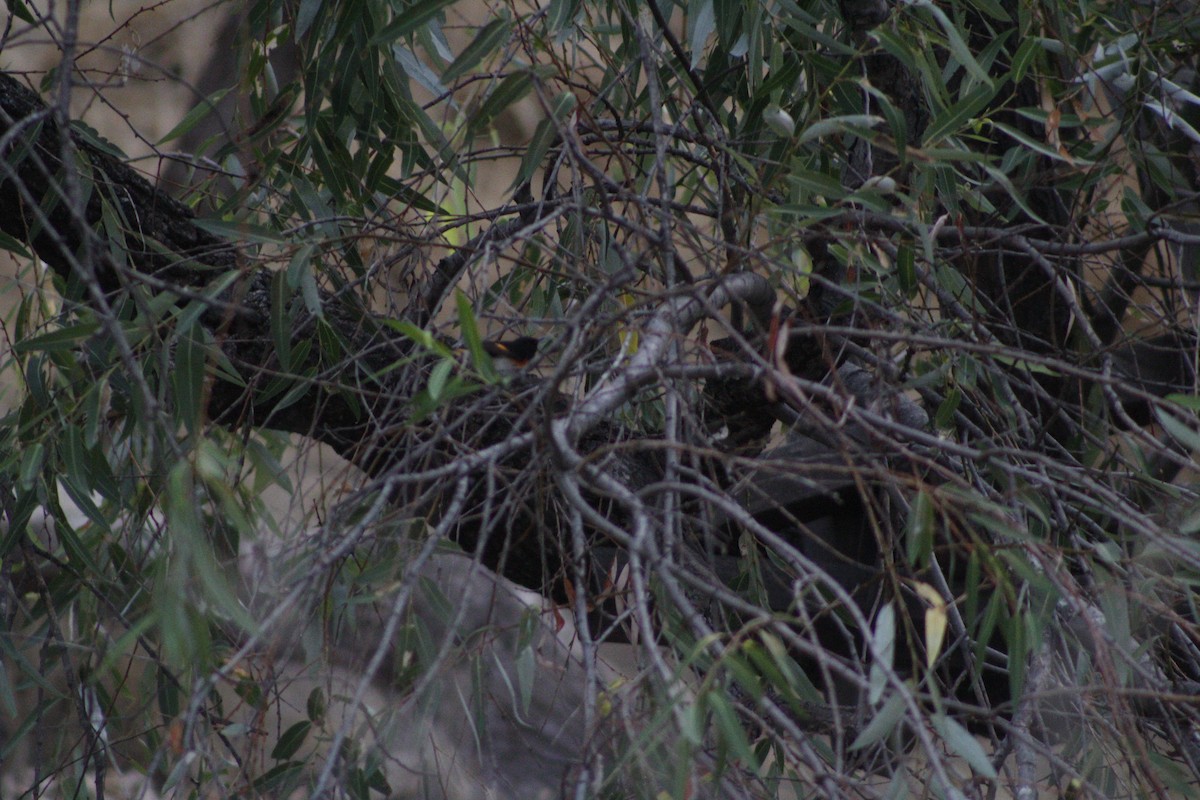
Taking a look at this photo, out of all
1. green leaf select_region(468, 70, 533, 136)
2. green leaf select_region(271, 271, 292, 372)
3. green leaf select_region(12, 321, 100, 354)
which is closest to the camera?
green leaf select_region(468, 70, 533, 136)

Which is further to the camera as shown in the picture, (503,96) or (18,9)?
(18,9)

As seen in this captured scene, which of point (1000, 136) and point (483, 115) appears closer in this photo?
point (483, 115)

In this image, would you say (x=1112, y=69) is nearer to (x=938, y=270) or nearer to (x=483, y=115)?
(x=938, y=270)

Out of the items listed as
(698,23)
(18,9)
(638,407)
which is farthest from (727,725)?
(18,9)

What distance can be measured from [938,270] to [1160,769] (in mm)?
698

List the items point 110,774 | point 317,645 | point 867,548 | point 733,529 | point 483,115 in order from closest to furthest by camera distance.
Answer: point 483,115, point 317,645, point 733,529, point 867,548, point 110,774

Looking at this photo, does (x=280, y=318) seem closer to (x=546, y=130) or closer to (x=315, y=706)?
(x=546, y=130)

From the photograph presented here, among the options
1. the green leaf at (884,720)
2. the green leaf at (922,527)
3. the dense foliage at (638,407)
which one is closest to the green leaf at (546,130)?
the dense foliage at (638,407)

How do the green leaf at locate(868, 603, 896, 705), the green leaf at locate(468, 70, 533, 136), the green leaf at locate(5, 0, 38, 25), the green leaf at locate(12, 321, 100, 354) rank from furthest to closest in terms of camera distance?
the green leaf at locate(5, 0, 38, 25), the green leaf at locate(12, 321, 100, 354), the green leaf at locate(468, 70, 533, 136), the green leaf at locate(868, 603, 896, 705)

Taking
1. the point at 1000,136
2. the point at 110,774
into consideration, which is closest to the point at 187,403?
the point at 1000,136

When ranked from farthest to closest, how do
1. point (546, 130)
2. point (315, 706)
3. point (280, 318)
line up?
1. point (315, 706)
2. point (280, 318)
3. point (546, 130)

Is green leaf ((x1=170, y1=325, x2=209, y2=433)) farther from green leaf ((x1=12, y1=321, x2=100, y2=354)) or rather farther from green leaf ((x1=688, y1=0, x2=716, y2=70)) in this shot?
green leaf ((x1=688, y1=0, x2=716, y2=70))

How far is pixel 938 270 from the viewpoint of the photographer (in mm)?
1540

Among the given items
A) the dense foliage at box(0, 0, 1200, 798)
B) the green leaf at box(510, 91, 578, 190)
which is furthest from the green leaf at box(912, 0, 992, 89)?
the green leaf at box(510, 91, 578, 190)
